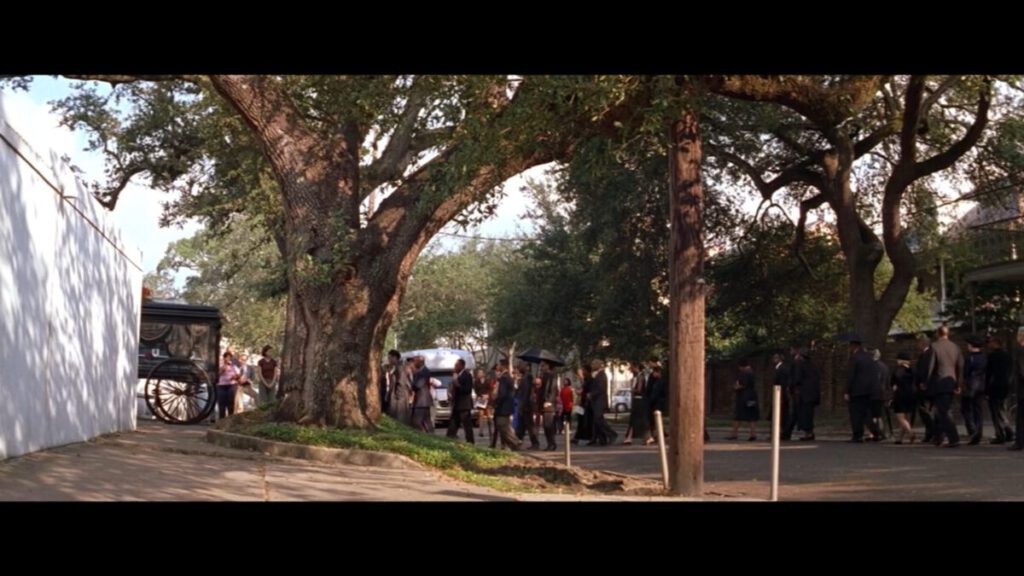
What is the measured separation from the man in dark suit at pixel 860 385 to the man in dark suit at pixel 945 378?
1.40 meters

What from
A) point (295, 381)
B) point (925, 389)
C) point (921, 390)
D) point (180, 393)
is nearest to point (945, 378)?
point (925, 389)

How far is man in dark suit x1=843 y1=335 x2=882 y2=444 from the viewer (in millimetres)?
19953

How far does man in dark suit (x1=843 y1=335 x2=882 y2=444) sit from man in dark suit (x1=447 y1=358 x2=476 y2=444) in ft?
22.6

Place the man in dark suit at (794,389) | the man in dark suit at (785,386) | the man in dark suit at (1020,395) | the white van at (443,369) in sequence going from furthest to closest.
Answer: the white van at (443,369) → the man in dark suit at (785,386) → the man in dark suit at (794,389) → the man in dark suit at (1020,395)

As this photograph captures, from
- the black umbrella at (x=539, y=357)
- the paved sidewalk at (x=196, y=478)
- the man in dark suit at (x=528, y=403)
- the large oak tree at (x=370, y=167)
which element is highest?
the large oak tree at (x=370, y=167)

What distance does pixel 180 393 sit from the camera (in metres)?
21.5

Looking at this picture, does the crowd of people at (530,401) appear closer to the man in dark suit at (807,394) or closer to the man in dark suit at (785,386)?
the man in dark suit at (785,386)

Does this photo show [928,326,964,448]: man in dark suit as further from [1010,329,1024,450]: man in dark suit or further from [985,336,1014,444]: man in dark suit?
[1010,329,1024,450]: man in dark suit

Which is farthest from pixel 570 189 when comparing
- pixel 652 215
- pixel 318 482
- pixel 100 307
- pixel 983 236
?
pixel 318 482

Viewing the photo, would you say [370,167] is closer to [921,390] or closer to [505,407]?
[505,407]

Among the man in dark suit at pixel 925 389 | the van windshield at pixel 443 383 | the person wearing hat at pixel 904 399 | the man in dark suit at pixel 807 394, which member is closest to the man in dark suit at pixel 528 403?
the man in dark suit at pixel 807 394

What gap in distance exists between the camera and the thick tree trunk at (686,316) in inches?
514

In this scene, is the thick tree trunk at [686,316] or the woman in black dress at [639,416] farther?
the woman in black dress at [639,416]

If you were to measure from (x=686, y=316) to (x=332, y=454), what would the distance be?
16.2 ft
